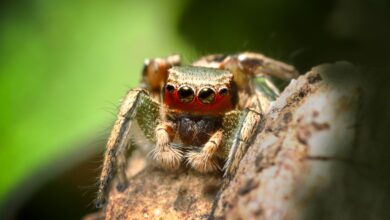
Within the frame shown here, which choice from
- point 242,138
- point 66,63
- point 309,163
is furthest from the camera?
point 66,63

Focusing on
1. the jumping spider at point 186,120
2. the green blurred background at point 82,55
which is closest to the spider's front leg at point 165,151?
the jumping spider at point 186,120

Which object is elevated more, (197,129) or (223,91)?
(223,91)

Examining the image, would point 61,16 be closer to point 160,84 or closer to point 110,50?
point 110,50

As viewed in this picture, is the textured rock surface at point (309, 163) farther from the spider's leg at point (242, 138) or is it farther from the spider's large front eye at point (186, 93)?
the spider's large front eye at point (186, 93)

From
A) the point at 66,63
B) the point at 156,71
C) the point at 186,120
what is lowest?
the point at 186,120

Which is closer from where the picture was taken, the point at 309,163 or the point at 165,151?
the point at 309,163

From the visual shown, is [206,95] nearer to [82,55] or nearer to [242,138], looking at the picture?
[242,138]

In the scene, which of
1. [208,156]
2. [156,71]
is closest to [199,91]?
[208,156]
